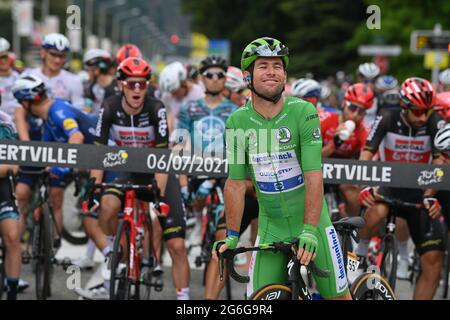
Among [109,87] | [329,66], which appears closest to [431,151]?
[109,87]

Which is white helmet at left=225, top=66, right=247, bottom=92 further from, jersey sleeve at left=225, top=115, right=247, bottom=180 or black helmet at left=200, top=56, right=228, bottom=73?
jersey sleeve at left=225, top=115, right=247, bottom=180

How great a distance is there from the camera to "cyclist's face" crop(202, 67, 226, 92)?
9758mm

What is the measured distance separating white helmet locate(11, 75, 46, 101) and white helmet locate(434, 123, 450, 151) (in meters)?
3.65

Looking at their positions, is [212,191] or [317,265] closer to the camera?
[317,265]

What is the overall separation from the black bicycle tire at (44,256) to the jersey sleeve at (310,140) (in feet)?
12.6

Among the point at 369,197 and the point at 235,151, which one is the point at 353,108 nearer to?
the point at 369,197

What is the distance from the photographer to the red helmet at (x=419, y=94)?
813cm

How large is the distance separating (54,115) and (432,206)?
3.58 m

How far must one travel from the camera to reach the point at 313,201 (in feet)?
18.6

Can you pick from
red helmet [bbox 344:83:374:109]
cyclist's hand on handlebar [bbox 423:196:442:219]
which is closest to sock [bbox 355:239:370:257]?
cyclist's hand on handlebar [bbox 423:196:442:219]

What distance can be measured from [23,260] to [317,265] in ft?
13.3

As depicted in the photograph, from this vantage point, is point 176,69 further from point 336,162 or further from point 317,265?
point 317,265

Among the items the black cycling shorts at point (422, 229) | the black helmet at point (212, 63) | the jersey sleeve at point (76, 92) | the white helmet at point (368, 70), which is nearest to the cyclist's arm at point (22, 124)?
the jersey sleeve at point (76, 92)
